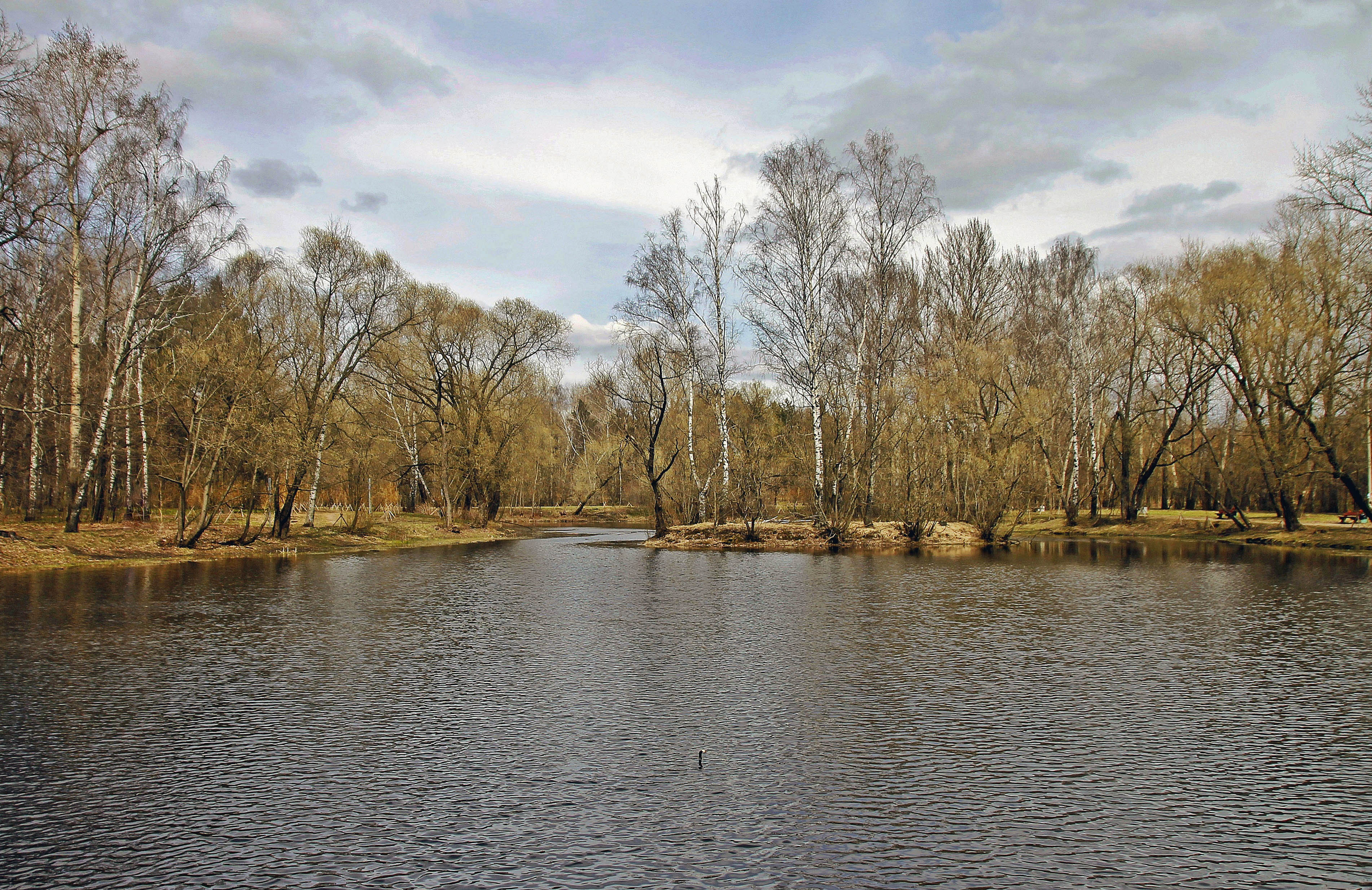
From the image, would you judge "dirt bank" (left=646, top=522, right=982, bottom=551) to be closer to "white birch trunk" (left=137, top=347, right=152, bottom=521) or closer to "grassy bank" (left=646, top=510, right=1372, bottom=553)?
"grassy bank" (left=646, top=510, right=1372, bottom=553)

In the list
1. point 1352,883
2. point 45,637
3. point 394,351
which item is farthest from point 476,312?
point 1352,883

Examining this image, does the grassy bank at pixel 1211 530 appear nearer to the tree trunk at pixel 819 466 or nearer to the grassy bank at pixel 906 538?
the grassy bank at pixel 906 538

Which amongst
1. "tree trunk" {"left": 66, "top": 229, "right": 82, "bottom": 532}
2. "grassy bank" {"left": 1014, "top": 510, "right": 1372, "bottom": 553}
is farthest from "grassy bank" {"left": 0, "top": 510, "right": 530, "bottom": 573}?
"grassy bank" {"left": 1014, "top": 510, "right": 1372, "bottom": 553}

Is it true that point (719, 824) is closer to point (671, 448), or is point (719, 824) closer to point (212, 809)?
point (212, 809)

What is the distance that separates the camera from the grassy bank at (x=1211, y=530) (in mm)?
31500

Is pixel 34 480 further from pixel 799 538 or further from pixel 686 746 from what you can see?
pixel 686 746

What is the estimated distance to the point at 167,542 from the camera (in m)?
26.7

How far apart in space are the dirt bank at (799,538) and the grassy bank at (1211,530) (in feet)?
30.8

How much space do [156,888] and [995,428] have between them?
106ft

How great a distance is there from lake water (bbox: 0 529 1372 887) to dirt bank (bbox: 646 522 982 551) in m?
15.0

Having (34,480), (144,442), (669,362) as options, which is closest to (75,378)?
(34,480)

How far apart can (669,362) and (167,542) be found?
793 inches

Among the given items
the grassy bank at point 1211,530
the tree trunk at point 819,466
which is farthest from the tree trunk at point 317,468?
the grassy bank at point 1211,530

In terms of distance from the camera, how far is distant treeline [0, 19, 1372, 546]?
1050 inches
